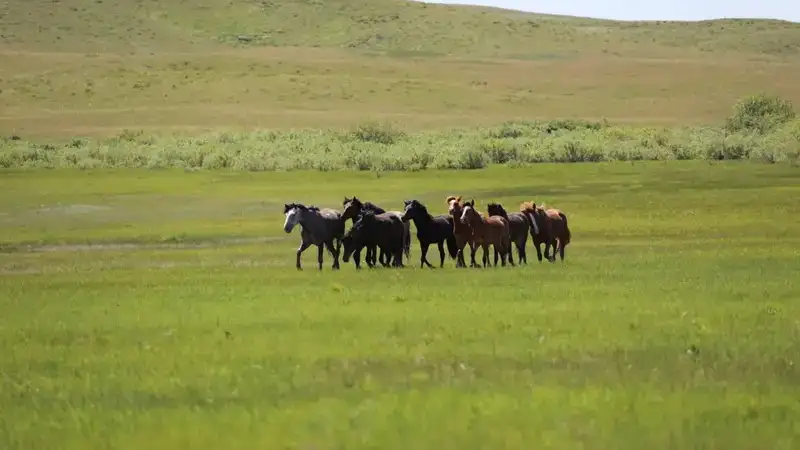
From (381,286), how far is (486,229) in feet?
14.1

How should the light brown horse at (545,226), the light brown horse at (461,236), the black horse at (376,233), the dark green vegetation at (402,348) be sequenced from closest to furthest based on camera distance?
the dark green vegetation at (402,348) → the light brown horse at (461,236) → the black horse at (376,233) → the light brown horse at (545,226)

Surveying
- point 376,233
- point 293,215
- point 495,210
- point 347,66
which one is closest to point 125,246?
point 293,215

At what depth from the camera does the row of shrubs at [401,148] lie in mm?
62469

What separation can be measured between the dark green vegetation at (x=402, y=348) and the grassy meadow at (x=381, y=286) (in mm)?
50

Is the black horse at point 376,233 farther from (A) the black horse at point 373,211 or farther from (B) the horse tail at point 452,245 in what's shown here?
(B) the horse tail at point 452,245

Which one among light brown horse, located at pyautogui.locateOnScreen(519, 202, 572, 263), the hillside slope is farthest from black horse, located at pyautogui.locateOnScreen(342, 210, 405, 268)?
the hillside slope

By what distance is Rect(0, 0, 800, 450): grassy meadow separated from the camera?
34.9ft

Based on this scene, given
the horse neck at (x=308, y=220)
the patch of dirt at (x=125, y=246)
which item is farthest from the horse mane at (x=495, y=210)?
the patch of dirt at (x=125, y=246)

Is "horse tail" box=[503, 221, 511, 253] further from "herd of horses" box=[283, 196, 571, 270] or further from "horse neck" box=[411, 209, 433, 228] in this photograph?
"horse neck" box=[411, 209, 433, 228]

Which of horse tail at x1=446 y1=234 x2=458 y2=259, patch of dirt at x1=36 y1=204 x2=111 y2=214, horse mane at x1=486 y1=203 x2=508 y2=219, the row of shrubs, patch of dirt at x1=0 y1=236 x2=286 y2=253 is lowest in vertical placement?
the row of shrubs

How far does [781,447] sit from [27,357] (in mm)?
8244

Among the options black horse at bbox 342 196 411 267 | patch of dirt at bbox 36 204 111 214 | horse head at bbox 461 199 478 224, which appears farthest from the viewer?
patch of dirt at bbox 36 204 111 214

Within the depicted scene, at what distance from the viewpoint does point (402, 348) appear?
46.5ft

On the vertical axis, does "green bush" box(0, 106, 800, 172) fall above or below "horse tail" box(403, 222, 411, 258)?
below
